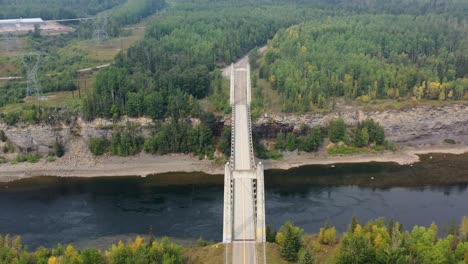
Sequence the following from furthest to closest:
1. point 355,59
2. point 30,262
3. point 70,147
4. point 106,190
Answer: point 355,59 → point 70,147 → point 106,190 → point 30,262

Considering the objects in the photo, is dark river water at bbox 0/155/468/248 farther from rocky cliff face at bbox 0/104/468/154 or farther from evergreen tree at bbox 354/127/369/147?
rocky cliff face at bbox 0/104/468/154

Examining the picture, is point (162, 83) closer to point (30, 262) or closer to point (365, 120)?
point (365, 120)

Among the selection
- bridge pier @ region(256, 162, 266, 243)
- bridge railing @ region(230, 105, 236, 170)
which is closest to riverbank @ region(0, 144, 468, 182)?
bridge railing @ region(230, 105, 236, 170)

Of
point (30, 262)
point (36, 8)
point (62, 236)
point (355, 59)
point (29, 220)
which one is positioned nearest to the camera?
point (30, 262)

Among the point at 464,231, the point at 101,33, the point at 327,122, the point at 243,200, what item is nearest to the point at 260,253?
the point at 243,200

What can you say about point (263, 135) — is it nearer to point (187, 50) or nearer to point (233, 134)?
point (233, 134)

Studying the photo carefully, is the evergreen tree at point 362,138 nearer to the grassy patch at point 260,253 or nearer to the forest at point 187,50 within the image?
the forest at point 187,50

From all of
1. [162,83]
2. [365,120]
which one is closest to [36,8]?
[162,83]
